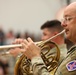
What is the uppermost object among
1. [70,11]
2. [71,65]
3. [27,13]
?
[27,13]

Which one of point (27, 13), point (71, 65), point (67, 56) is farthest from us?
point (27, 13)

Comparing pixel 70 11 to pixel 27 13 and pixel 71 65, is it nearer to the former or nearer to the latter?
pixel 71 65

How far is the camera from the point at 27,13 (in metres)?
10.3

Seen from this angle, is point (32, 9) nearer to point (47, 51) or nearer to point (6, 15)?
point (6, 15)

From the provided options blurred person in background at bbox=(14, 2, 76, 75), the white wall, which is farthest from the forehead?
the white wall

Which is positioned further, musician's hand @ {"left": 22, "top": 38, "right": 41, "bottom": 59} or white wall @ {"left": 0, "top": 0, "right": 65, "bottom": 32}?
A: white wall @ {"left": 0, "top": 0, "right": 65, "bottom": 32}

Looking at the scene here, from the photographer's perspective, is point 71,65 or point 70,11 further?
point 70,11

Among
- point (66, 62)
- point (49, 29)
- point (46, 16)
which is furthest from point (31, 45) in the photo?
point (46, 16)

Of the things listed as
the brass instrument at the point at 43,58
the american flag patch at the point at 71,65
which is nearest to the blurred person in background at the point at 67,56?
the american flag patch at the point at 71,65

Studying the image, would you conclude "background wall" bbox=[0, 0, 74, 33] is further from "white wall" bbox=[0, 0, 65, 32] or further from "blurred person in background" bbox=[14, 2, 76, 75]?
"blurred person in background" bbox=[14, 2, 76, 75]

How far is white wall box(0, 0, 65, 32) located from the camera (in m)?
10.0

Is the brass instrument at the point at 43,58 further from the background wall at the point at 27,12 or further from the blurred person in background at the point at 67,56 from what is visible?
the background wall at the point at 27,12

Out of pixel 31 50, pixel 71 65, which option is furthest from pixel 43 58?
pixel 71 65

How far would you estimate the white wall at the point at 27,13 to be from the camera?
1003cm
